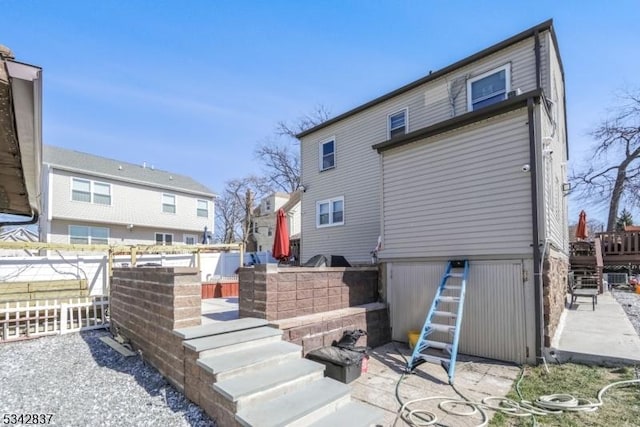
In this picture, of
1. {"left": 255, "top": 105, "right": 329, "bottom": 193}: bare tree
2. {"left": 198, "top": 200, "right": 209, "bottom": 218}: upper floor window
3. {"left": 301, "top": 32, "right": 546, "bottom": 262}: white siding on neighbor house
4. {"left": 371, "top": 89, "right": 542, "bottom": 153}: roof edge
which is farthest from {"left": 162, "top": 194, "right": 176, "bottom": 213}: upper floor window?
{"left": 371, "top": 89, "right": 542, "bottom": 153}: roof edge

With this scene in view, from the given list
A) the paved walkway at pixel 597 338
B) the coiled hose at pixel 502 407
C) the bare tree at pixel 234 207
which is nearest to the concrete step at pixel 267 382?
the coiled hose at pixel 502 407

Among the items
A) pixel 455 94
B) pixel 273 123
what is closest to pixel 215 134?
pixel 273 123

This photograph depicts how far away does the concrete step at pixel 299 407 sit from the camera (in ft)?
9.68

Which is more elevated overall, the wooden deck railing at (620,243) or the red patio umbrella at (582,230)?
the red patio umbrella at (582,230)

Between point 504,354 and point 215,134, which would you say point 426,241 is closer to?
point 504,354

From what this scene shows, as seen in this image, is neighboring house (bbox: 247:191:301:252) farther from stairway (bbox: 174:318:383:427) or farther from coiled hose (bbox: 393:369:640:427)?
coiled hose (bbox: 393:369:640:427)

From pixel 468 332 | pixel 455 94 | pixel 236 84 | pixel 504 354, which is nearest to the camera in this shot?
pixel 504 354

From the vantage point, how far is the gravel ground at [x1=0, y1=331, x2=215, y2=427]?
3473mm

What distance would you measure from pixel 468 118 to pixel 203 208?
18251 millimetres

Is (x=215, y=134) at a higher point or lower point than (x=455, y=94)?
higher

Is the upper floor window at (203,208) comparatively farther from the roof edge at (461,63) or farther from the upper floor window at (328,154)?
the roof edge at (461,63)

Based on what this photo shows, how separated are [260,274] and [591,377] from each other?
4.71 metres

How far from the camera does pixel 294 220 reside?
2384 cm

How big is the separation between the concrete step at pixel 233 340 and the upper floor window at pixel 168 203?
1691 centimetres
